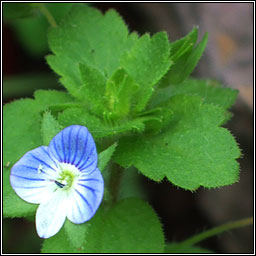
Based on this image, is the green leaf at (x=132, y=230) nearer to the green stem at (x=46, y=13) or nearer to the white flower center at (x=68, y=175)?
the white flower center at (x=68, y=175)

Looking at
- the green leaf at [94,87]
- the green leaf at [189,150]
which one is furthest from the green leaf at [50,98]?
the green leaf at [189,150]

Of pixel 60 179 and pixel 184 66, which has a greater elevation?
pixel 184 66

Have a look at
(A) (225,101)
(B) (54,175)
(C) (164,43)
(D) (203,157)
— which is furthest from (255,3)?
(B) (54,175)

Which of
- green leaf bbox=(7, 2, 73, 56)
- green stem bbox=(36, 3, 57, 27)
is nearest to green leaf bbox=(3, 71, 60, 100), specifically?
green leaf bbox=(7, 2, 73, 56)

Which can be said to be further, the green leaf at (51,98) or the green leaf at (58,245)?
the green leaf at (51,98)

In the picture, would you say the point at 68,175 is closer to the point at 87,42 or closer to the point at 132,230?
the point at 132,230

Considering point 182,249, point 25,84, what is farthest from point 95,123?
point 25,84
